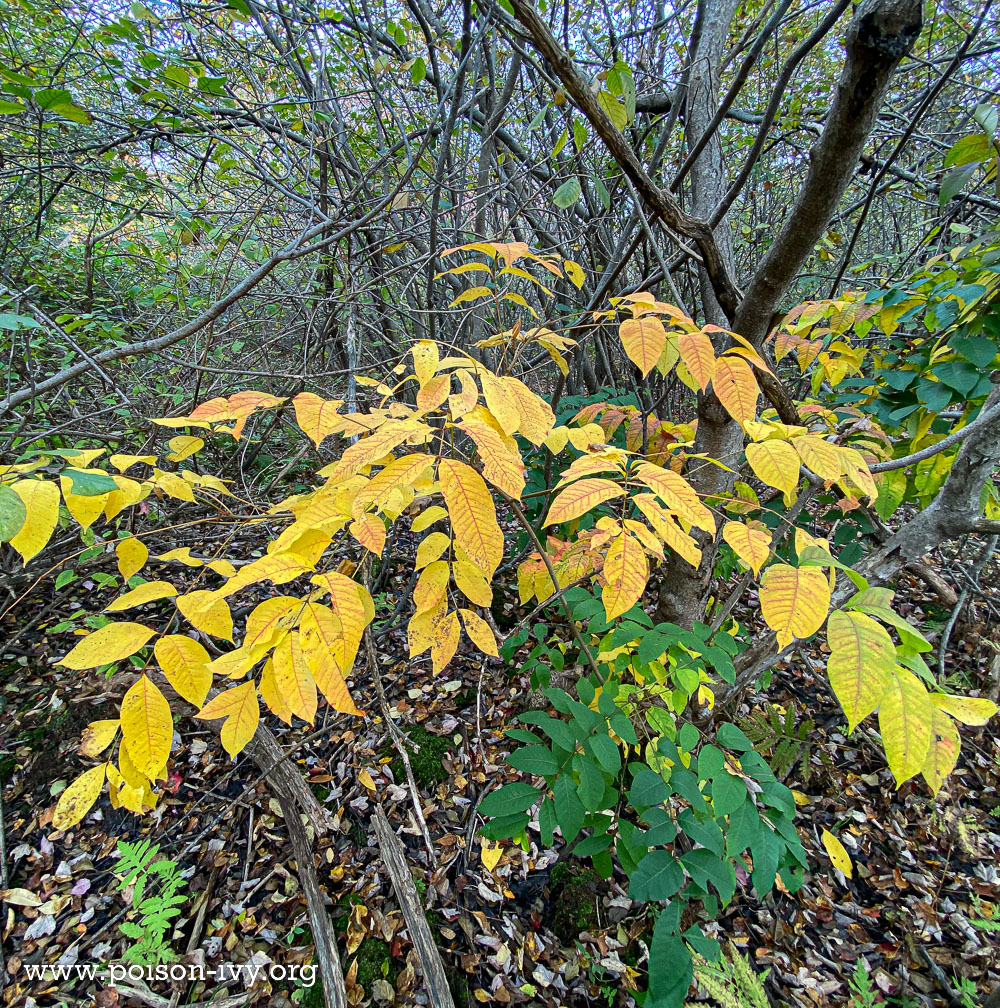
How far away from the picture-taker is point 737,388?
3.26 ft

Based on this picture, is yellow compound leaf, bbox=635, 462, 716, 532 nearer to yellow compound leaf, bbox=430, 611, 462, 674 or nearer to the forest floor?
yellow compound leaf, bbox=430, 611, 462, 674

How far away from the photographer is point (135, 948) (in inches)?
56.1

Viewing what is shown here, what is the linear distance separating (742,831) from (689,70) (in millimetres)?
2606

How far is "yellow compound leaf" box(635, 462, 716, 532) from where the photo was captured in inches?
33.9

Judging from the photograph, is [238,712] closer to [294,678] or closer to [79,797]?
[294,678]

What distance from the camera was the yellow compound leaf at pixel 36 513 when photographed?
2.74ft

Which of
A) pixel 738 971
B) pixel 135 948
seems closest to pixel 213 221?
pixel 135 948

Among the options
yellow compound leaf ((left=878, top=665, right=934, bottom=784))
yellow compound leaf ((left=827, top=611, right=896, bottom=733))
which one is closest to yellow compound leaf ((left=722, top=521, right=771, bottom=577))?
yellow compound leaf ((left=827, top=611, right=896, bottom=733))

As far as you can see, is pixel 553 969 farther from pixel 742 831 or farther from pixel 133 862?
pixel 133 862

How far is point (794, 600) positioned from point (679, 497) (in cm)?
26

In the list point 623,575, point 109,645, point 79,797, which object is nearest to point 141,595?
point 109,645

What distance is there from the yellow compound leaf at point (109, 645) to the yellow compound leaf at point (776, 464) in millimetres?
1205

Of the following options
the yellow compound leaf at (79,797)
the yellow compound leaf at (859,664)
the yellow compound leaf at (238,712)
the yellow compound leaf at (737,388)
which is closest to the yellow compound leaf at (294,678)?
the yellow compound leaf at (238,712)

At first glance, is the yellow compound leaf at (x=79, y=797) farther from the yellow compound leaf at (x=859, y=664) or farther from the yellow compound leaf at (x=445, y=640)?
the yellow compound leaf at (x=859, y=664)
